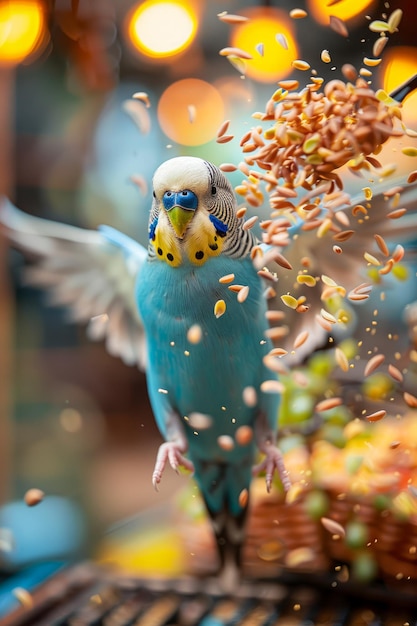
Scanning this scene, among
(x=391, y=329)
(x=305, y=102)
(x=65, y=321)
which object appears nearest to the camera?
(x=305, y=102)

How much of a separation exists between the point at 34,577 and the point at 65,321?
37cm

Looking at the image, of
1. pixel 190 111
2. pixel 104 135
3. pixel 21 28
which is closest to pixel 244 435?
pixel 190 111

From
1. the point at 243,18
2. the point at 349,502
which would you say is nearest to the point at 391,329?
the point at 349,502

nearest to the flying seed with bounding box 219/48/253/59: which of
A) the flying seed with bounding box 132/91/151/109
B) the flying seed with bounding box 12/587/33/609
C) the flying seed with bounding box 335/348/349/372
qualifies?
the flying seed with bounding box 132/91/151/109

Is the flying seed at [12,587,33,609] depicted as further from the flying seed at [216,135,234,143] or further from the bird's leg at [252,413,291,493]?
the flying seed at [216,135,234,143]

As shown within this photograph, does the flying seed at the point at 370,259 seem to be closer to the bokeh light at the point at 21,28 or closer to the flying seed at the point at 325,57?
the flying seed at the point at 325,57

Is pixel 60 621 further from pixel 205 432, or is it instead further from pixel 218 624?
pixel 205 432

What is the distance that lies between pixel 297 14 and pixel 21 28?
42cm

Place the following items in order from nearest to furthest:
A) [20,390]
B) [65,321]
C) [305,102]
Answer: [305,102], [65,321], [20,390]

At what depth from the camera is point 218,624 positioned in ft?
2.27

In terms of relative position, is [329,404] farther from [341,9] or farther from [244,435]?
[341,9]

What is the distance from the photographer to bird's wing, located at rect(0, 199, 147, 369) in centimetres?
65

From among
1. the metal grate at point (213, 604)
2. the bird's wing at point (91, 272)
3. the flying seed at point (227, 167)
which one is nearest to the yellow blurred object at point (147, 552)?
the metal grate at point (213, 604)

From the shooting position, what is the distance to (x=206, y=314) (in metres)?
0.54
